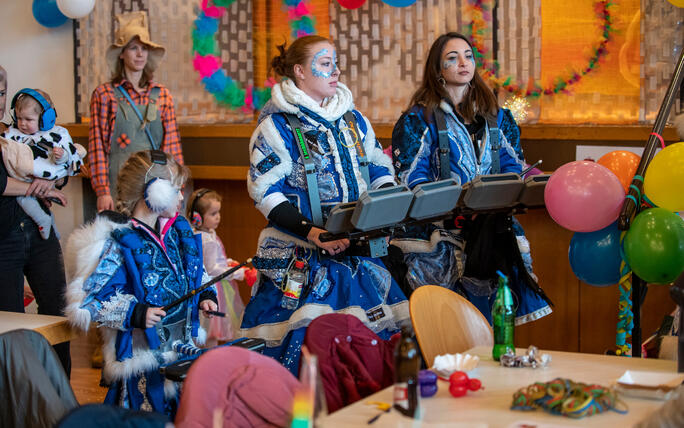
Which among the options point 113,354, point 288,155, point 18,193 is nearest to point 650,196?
point 288,155

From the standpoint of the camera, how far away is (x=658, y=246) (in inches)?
116

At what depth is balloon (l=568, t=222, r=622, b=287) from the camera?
3.27 m

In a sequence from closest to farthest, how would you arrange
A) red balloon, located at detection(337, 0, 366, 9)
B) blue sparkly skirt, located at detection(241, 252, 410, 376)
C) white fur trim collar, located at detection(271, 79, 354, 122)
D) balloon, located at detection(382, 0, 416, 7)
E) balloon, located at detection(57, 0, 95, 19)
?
blue sparkly skirt, located at detection(241, 252, 410, 376)
white fur trim collar, located at detection(271, 79, 354, 122)
balloon, located at detection(382, 0, 416, 7)
red balloon, located at detection(337, 0, 366, 9)
balloon, located at detection(57, 0, 95, 19)

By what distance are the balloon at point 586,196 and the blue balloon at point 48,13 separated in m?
4.71

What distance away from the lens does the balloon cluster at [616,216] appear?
117 inches

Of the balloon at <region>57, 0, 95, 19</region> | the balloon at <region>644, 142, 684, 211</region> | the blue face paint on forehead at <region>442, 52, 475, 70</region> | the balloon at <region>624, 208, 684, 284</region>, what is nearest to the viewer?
the balloon at <region>624, 208, 684, 284</region>

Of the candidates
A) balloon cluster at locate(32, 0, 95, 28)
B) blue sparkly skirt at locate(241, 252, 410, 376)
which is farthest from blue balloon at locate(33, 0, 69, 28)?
blue sparkly skirt at locate(241, 252, 410, 376)

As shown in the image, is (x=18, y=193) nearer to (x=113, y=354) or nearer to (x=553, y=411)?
(x=113, y=354)

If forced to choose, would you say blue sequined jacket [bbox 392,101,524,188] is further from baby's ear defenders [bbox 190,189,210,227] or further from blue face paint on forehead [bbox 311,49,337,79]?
baby's ear defenders [bbox 190,189,210,227]

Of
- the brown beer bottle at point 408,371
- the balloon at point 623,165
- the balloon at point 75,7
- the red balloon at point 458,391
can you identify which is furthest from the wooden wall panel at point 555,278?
the balloon at point 75,7

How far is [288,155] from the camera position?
11.0ft

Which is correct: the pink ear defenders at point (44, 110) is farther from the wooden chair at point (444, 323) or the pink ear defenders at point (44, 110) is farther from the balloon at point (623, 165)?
the balloon at point (623, 165)

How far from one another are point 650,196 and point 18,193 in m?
2.86

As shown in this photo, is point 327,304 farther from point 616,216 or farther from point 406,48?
point 406,48
